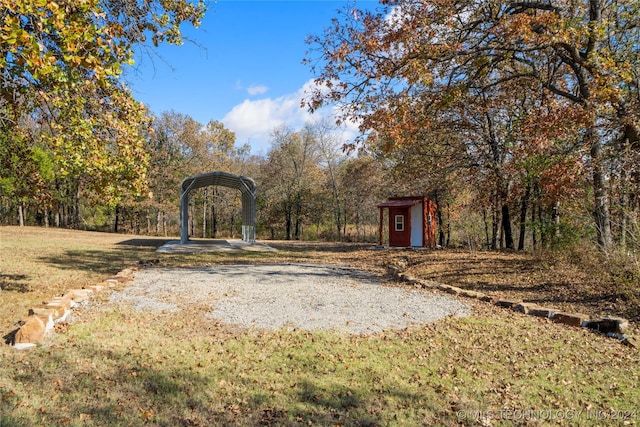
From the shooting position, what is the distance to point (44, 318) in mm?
4535

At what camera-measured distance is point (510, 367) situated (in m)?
4.01

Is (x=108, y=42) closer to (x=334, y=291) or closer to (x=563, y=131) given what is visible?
(x=334, y=291)

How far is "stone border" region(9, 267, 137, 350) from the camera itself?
4.11 metres

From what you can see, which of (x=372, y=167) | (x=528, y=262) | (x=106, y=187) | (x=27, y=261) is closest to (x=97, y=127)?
(x=106, y=187)

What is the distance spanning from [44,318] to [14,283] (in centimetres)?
384

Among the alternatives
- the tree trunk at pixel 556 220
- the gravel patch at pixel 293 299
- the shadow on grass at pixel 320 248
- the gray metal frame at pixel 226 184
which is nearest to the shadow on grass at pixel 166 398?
the gravel patch at pixel 293 299

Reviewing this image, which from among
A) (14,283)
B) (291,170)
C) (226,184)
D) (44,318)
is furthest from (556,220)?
(291,170)

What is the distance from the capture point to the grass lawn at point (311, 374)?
3021 mm

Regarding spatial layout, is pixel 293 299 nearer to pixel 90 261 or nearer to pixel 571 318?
pixel 571 318

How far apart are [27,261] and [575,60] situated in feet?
46.3

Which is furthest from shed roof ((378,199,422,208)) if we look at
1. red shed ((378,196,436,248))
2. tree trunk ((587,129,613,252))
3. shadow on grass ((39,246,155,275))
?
shadow on grass ((39,246,155,275))

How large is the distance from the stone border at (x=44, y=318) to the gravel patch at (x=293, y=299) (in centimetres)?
60

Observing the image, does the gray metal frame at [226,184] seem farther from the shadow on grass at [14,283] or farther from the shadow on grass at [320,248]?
the shadow on grass at [14,283]

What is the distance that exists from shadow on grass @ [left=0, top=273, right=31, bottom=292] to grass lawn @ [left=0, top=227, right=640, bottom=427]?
1211 mm
